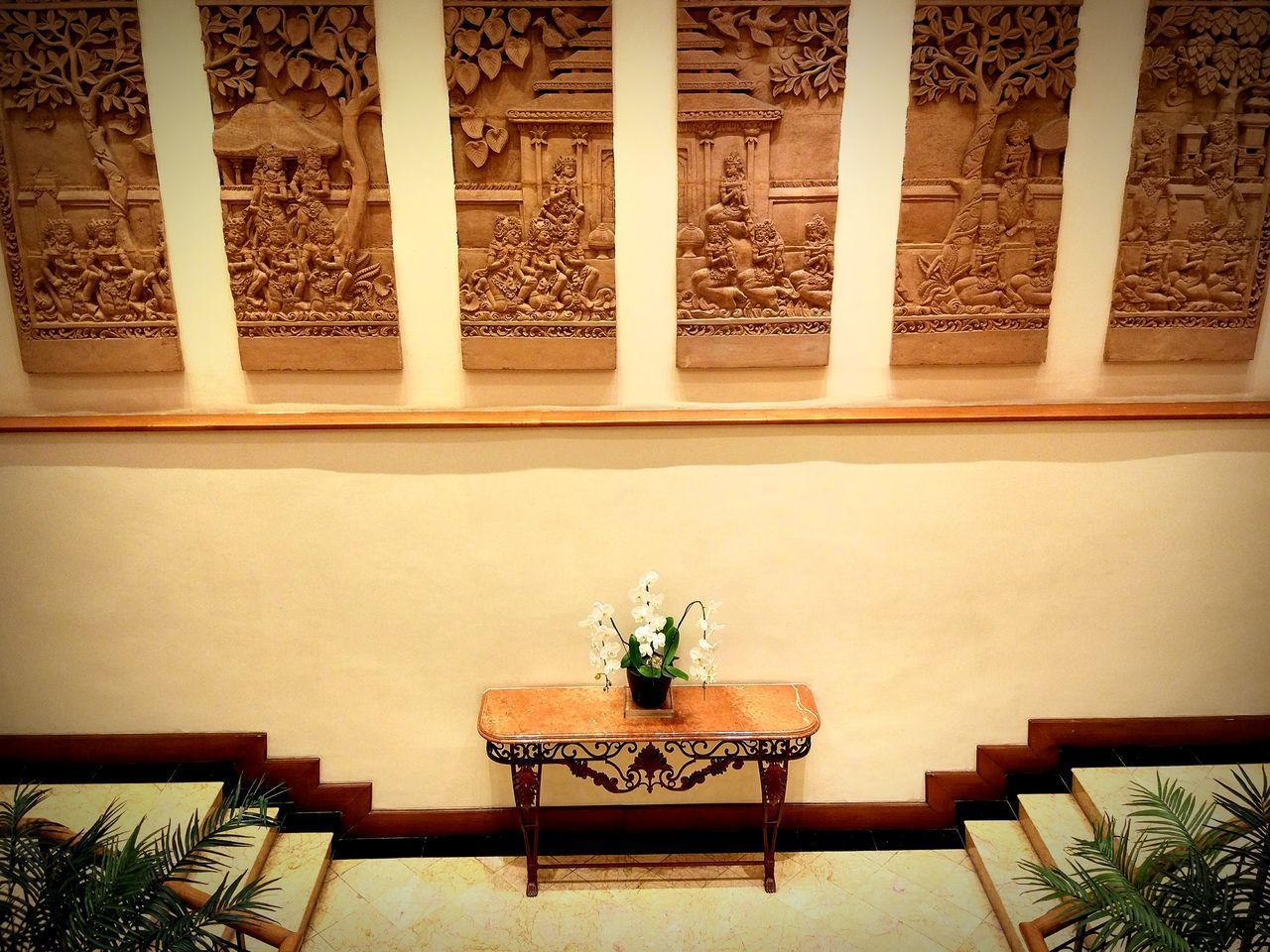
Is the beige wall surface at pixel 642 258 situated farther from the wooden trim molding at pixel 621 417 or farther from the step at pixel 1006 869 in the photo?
the step at pixel 1006 869

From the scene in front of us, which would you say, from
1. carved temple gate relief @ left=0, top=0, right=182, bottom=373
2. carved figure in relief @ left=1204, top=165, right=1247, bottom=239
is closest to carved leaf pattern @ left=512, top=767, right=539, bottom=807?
carved temple gate relief @ left=0, top=0, right=182, bottom=373

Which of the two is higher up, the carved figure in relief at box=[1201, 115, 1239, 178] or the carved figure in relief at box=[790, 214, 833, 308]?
the carved figure in relief at box=[1201, 115, 1239, 178]

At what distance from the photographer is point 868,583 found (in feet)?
10.5

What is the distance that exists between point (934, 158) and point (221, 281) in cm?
251

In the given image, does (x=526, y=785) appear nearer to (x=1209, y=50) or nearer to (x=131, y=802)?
(x=131, y=802)

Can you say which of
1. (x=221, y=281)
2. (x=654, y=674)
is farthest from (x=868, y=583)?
(x=221, y=281)

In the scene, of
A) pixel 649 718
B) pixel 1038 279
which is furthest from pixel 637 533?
pixel 1038 279

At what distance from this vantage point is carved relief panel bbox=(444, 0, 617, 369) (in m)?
2.72

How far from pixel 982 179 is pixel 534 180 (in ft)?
5.05

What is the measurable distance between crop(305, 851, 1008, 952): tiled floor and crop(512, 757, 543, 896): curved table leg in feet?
0.21

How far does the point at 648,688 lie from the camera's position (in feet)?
9.90

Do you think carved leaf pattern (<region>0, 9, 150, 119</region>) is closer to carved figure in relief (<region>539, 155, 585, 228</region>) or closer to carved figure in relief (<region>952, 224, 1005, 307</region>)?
carved figure in relief (<region>539, 155, 585, 228</region>)

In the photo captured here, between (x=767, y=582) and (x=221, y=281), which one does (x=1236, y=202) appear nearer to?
(x=767, y=582)

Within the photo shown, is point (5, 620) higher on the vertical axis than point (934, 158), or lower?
lower
